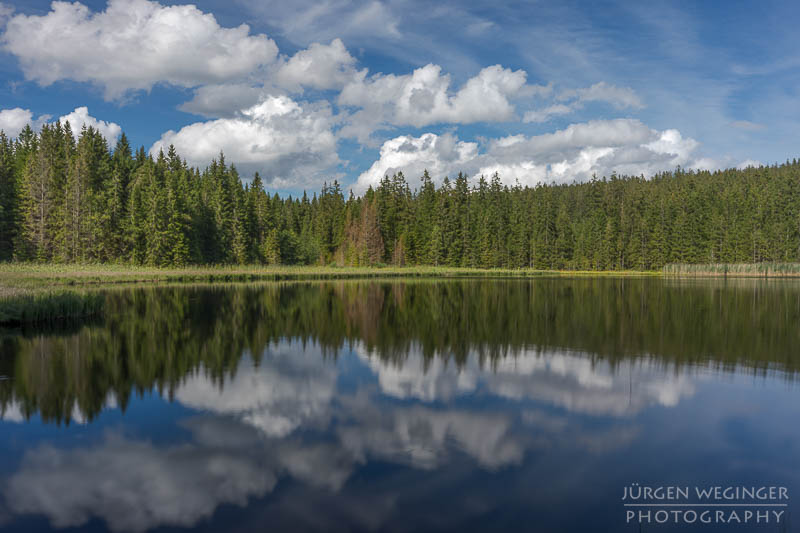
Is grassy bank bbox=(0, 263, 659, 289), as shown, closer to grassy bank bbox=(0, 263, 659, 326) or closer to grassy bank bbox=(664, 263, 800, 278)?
grassy bank bbox=(0, 263, 659, 326)

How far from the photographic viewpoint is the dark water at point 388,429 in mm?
6930

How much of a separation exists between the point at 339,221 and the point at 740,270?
87.7 metres

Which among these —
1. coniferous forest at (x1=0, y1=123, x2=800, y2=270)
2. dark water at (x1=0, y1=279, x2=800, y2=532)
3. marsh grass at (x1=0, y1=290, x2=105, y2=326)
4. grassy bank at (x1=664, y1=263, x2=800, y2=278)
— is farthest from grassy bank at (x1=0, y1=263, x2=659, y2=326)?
grassy bank at (x1=664, y1=263, x2=800, y2=278)

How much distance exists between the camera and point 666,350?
58.4 ft

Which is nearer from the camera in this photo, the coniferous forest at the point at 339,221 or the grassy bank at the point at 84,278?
the grassy bank at the point at 84,278

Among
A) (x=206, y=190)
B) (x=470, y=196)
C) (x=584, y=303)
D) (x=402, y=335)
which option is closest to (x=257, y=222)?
A: (x=206, y=190)

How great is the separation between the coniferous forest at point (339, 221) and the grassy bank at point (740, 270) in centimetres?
1990

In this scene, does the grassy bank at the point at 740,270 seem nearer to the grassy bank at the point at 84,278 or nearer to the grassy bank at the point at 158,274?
the grassy bank at the point at 84,278

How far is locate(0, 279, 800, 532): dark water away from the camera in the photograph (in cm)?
693

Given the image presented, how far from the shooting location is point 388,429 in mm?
9891

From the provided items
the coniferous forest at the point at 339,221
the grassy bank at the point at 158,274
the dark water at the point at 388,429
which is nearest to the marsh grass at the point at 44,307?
the dark water at the point at 388,429

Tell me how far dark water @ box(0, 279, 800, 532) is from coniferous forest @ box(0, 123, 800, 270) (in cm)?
6034

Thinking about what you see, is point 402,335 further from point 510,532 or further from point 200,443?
point 510,532

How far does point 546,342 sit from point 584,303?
17.2m
